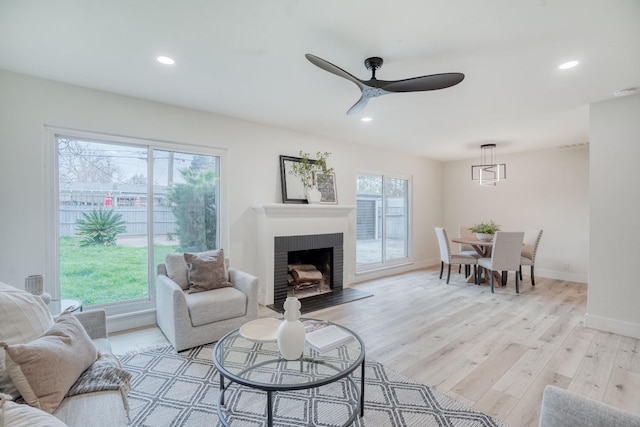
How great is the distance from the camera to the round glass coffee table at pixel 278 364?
1.70m

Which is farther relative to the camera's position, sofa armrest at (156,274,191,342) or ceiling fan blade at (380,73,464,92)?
sofa armrest at (156,274,191,342)

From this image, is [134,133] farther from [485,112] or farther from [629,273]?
[629,273]

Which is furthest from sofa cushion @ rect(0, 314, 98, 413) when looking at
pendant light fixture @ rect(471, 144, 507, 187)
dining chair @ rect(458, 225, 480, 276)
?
pendant light fixture @ rect(471, 144, 507, 187)

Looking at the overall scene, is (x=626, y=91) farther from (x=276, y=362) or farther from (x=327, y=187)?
(x=276, y=362)

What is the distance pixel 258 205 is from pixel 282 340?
2.45 m

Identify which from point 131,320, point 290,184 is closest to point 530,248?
point 290,184

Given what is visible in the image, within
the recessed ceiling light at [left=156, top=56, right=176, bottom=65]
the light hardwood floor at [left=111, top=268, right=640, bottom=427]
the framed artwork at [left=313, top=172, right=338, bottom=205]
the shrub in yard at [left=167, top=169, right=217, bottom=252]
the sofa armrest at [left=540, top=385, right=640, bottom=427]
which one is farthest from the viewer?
the framed artwork at [left=313, top=172, right=338, bottom=205]

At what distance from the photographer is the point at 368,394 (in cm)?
212

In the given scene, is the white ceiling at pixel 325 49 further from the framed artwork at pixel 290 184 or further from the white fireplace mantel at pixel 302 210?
the white fireplace mantel at pixel 302 210

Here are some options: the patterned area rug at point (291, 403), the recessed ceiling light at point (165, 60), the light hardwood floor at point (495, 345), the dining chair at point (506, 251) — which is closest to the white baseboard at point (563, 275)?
the light hardwood floor at point (495, 345)

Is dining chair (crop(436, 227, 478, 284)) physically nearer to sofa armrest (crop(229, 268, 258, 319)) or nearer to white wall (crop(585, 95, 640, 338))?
white wall (crop(585, 95, 640, 338))

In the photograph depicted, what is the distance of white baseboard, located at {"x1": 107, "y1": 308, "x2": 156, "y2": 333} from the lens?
10.2ft

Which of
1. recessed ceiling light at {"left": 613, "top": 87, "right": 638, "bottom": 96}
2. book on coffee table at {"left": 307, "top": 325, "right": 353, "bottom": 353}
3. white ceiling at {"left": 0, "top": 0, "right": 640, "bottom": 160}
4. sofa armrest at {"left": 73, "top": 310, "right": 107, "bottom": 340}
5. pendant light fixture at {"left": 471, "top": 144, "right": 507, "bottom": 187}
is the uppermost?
white ceiling at {"left": 0, "top": 0, "right": 640, "bottom": 160}

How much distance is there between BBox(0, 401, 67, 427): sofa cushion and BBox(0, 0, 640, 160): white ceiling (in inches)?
78.7
